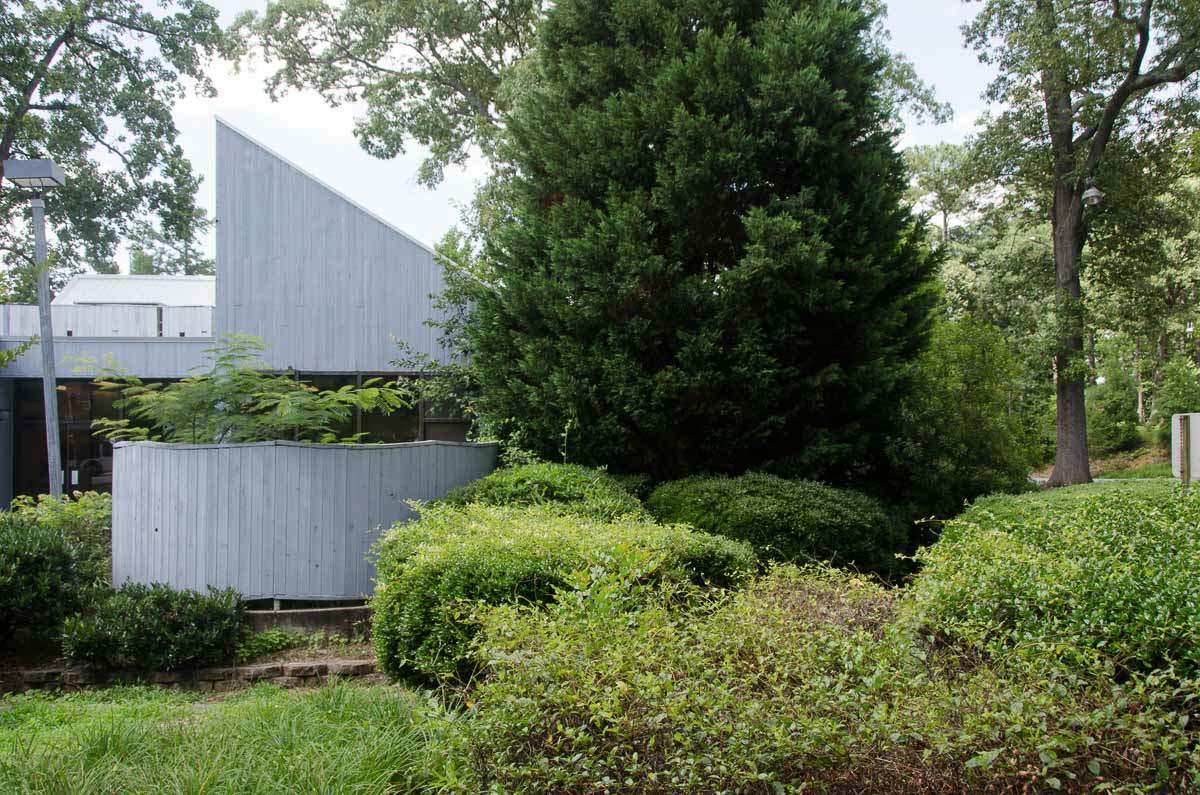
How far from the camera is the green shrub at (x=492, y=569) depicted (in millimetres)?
4754

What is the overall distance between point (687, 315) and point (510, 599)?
5161mm

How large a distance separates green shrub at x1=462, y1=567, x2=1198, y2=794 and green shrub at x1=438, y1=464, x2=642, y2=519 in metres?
3.59

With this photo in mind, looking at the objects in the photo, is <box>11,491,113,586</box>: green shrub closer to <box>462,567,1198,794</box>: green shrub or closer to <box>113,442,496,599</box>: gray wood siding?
<box>113,442,496,599</box>: gray wood siding

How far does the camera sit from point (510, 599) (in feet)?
15.8

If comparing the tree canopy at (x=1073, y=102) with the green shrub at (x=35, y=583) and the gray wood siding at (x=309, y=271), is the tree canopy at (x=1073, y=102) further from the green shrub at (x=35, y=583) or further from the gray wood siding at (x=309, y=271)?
the green shrub at (x=35, y=583)

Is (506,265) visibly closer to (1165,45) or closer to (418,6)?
(418,6)

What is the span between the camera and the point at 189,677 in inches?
262

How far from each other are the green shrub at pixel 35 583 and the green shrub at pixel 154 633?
419mm

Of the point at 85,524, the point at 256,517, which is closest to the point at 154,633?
the point at 256,517

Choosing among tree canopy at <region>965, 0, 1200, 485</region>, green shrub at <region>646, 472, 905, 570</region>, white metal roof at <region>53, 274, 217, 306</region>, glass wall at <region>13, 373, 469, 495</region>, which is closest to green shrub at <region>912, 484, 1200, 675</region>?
green shrub at <region>646, 472, 905, 570</region>

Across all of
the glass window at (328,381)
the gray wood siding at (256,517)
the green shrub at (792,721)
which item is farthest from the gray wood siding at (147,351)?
the green shrub at (792,721)

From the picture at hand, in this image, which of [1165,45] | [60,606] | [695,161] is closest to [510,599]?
[60,606]

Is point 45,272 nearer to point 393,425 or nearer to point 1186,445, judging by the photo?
point 393,425

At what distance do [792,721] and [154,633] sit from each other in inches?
229
